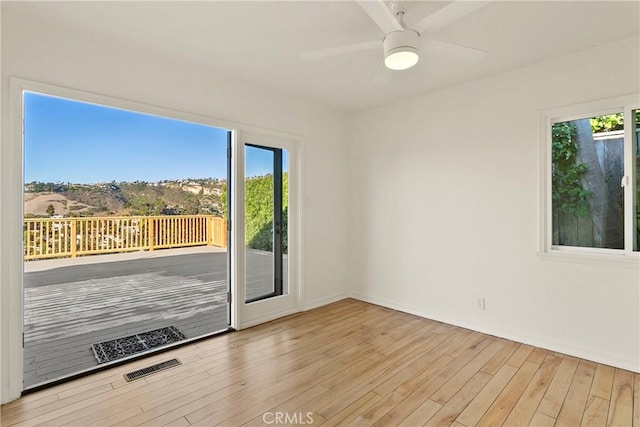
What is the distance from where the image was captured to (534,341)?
2.90 metres

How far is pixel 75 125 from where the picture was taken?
5.33m

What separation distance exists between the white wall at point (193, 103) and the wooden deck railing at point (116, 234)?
1778 mm

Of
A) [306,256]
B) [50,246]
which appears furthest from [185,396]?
[50,246]

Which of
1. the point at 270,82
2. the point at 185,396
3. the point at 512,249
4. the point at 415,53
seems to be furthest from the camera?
the point at 270,82

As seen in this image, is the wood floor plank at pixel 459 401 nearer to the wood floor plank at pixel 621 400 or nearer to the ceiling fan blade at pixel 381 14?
the wood floor plank at pixel 621 400

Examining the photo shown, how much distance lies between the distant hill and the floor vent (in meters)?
3.43

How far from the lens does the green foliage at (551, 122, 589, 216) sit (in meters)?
2.79

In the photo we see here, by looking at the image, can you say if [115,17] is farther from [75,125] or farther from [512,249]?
[75,125]

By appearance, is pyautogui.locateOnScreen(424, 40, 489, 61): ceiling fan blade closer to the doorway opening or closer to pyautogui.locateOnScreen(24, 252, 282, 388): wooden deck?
the doorway opening

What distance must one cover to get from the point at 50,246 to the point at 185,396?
616 cm

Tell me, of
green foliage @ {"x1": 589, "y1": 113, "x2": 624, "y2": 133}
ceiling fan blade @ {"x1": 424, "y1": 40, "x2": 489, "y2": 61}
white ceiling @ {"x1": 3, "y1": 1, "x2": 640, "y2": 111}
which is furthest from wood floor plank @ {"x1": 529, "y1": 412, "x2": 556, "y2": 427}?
white ceiling @ {"x1": 3, "y1": 1, "x2": 640, "y2": 111}

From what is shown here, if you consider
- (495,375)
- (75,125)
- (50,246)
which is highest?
(75,125)

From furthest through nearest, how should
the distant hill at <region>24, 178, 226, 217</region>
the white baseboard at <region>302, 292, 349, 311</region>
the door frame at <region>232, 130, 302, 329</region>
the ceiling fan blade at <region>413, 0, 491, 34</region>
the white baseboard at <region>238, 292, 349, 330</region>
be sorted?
the distant hill at <region>24, 178, 226, 217</region> → the white baseboard at <region>302, 292, 349, 311</region> → the white baseboard at <region>238, 292, 349, 330</region> → the door frame at <region>232, 130, 302, 329</region> → the ceiling fan blade at <region>413, 0, 491, 34</region>

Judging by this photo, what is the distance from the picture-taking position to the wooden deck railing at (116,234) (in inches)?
243
